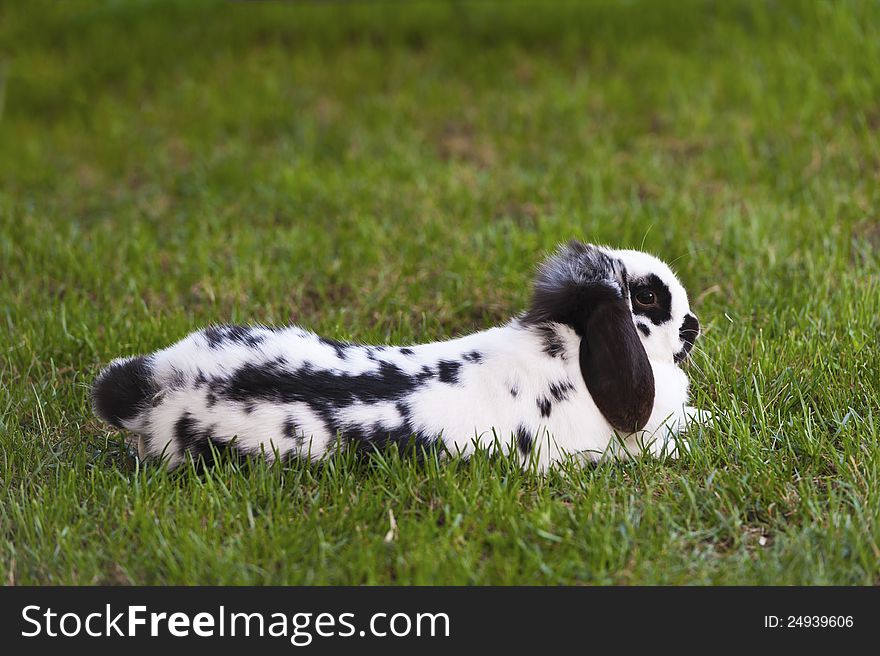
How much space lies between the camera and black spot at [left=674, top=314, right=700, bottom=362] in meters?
4.25

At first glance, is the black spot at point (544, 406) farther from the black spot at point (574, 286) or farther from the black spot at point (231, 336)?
the black spot at point (231, 336)

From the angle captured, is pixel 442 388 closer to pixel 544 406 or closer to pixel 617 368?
pixel 544 406

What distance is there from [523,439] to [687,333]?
90 cm

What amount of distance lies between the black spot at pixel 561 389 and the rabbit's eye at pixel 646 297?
1.65 ft

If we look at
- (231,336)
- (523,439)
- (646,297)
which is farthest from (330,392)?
(646,297)

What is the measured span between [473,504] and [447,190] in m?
3.71

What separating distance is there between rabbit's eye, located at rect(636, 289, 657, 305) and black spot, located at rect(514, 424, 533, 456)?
74 centimetres

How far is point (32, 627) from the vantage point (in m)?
3.17

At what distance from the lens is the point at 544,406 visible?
387cm

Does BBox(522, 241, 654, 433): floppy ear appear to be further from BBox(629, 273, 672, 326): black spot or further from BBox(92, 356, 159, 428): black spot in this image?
BBox(92, 356, 159, 428): black spot

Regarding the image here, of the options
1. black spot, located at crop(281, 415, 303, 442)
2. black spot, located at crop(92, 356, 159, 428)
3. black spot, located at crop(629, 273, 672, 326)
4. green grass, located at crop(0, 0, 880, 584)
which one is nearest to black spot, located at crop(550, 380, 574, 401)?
green grass, located at crop(0, 0, 880, 584)

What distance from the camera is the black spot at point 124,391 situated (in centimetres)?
374

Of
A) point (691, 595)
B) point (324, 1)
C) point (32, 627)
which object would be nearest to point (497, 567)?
point (691, 595)

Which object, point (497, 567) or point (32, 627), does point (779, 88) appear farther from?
point (32, 627)
